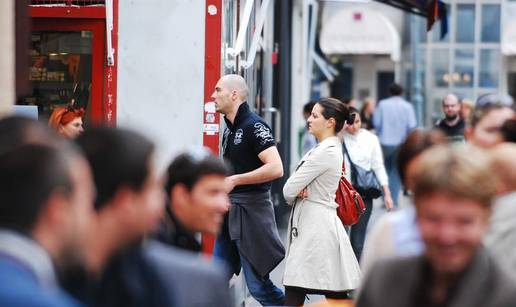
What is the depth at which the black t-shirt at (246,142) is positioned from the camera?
8.87m

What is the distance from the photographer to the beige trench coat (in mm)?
8531

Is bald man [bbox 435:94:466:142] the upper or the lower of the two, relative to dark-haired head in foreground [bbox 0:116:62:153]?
lower

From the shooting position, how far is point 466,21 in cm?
3647

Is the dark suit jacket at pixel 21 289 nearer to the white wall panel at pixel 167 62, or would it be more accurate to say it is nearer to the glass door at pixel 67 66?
the white wall panel at pixel 167 62

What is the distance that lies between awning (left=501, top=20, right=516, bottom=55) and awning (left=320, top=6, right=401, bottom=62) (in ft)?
10.9

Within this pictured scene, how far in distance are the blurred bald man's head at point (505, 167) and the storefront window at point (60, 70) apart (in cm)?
557

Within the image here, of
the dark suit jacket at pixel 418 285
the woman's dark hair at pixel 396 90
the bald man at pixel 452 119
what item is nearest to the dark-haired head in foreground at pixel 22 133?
the dark suit jacket at pixel 418 285

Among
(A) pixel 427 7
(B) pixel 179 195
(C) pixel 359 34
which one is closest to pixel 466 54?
(C) pixel 359 34

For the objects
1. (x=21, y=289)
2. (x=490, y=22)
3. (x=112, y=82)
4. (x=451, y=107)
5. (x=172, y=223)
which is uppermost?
(x=490, y=22)

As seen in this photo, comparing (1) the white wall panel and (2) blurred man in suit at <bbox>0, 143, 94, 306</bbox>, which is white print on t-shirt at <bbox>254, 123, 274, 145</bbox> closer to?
(1) the white wall panel

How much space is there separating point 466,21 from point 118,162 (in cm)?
3400

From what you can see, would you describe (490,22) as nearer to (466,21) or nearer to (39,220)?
(466,21)

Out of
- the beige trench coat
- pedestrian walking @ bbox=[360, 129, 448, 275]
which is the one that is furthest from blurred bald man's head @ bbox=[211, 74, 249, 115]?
pedestrian walking @ bbox=[360, 129, 448, 275]

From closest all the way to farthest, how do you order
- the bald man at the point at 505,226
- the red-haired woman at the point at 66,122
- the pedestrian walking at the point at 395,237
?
the pedestrian walking at the point at 395,237 < the bald man at the point at 505,226 < the red-haired woman at the point at 66,122
